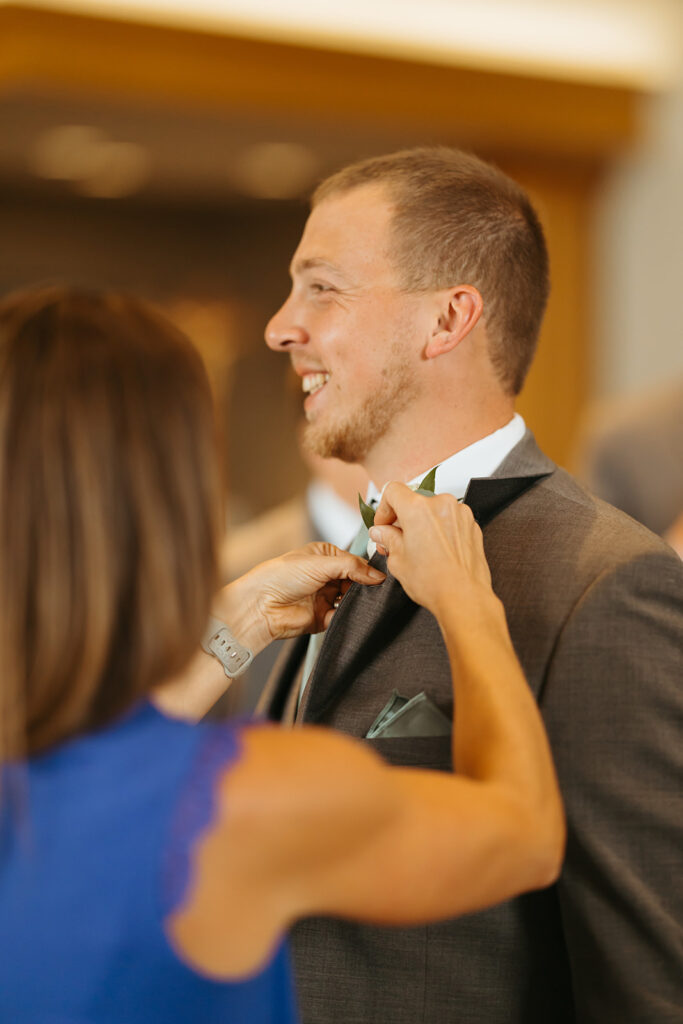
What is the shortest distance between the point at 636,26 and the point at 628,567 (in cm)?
413

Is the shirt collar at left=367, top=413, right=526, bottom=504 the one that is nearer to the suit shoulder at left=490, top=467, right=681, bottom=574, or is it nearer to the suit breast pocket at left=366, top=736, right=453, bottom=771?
the suit shoulder at left=490, top=467, right=681, bottom=574

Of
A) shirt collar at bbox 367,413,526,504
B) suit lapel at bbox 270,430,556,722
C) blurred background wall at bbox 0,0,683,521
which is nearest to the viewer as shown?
suit lapel at bbox 270,430,556,722

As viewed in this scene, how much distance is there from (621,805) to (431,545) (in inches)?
11.6

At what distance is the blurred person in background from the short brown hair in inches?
54.1

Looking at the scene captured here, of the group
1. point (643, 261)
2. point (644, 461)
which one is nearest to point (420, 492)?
point (644, 461)

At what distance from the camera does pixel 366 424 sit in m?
1.41

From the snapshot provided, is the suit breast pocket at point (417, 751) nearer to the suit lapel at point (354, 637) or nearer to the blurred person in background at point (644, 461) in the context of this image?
the suit lapel at point (354, 637)

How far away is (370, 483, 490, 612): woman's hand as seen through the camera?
1.08 metres

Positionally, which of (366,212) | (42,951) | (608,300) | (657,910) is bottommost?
(608,300)

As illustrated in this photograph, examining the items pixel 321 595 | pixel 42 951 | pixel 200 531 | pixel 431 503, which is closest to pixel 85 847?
pixel 42 951

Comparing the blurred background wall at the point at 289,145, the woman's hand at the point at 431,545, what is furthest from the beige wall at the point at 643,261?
the woman's hand at the point at 431,545

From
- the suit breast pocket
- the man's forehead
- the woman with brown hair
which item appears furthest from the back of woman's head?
the man's forehead

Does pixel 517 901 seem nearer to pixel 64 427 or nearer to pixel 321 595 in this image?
pixel 321 595

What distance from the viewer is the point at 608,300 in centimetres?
512
